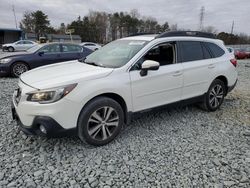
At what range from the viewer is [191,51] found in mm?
4445

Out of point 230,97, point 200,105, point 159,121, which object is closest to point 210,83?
point 200,105

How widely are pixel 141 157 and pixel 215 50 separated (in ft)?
10.1

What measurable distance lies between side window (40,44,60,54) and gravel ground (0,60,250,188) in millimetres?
4864

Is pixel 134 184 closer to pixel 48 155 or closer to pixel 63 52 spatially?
pixel 48 155

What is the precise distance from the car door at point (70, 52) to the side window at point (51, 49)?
9.8 inches

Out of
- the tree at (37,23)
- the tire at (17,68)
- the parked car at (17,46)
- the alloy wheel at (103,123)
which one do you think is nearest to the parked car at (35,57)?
the tire at (17,68)

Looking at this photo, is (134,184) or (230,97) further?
(230,97)

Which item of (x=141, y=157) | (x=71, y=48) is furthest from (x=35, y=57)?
(x=141, y=157)

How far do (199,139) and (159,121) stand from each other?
894mm

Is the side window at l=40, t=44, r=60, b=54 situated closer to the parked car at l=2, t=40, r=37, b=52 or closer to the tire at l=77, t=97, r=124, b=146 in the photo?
the tire at l=77, t=97, r=124, b=146

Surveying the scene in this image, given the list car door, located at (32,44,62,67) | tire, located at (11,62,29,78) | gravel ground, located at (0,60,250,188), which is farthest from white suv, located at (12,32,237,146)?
tire, located at (11,62,29,78)

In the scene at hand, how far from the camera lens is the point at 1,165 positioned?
2900 millimetres

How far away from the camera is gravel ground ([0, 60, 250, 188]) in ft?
8.71

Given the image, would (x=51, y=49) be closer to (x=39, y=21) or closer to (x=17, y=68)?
(x=17, y=68)
